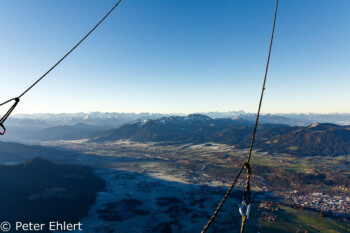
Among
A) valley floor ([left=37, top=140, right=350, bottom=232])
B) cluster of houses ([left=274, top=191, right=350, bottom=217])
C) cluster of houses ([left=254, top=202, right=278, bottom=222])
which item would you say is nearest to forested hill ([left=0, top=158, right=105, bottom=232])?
valley floor ([left=37, top=140, right=350, bottom=232])

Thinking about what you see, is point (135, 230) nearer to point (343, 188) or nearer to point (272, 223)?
point (272, 223)

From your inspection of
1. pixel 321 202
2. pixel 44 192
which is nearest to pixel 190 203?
pixel 321 202

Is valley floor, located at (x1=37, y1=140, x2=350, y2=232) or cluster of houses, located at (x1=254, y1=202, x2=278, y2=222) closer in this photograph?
valley floor, located at (x1=37, y1=140, x2=350, y2=232)

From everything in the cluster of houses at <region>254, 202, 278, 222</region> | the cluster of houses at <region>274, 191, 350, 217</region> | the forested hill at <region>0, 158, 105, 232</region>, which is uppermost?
the cluster of houses at <region>274, 191, 350, 217</region>

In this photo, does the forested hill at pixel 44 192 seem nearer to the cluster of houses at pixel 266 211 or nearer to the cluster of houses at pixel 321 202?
the cluster of houses at pixel 266 211

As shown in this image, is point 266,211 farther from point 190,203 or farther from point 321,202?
point 321,202

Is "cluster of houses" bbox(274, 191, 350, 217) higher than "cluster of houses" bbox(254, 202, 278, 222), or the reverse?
"cluster of houses" bbox(274, 191, 350, 217)

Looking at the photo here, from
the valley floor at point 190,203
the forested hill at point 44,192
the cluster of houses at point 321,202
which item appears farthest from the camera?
the cluster of houses at point 321,202

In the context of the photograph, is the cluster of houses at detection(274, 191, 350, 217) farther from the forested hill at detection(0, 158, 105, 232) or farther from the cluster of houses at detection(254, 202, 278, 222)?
→ the forested hill at detection(0, 158, 105, 232)

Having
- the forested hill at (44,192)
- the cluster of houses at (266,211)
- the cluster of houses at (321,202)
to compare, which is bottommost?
the forested hill at (44,192)

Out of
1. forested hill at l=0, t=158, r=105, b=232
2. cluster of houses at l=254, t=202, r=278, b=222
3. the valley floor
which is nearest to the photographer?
the valley floor

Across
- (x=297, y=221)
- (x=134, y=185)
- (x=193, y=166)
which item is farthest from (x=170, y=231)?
(x=193, y=166)

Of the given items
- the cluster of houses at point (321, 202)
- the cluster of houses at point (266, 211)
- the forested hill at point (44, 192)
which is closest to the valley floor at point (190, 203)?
the cluster of houses at point (266, 211)
